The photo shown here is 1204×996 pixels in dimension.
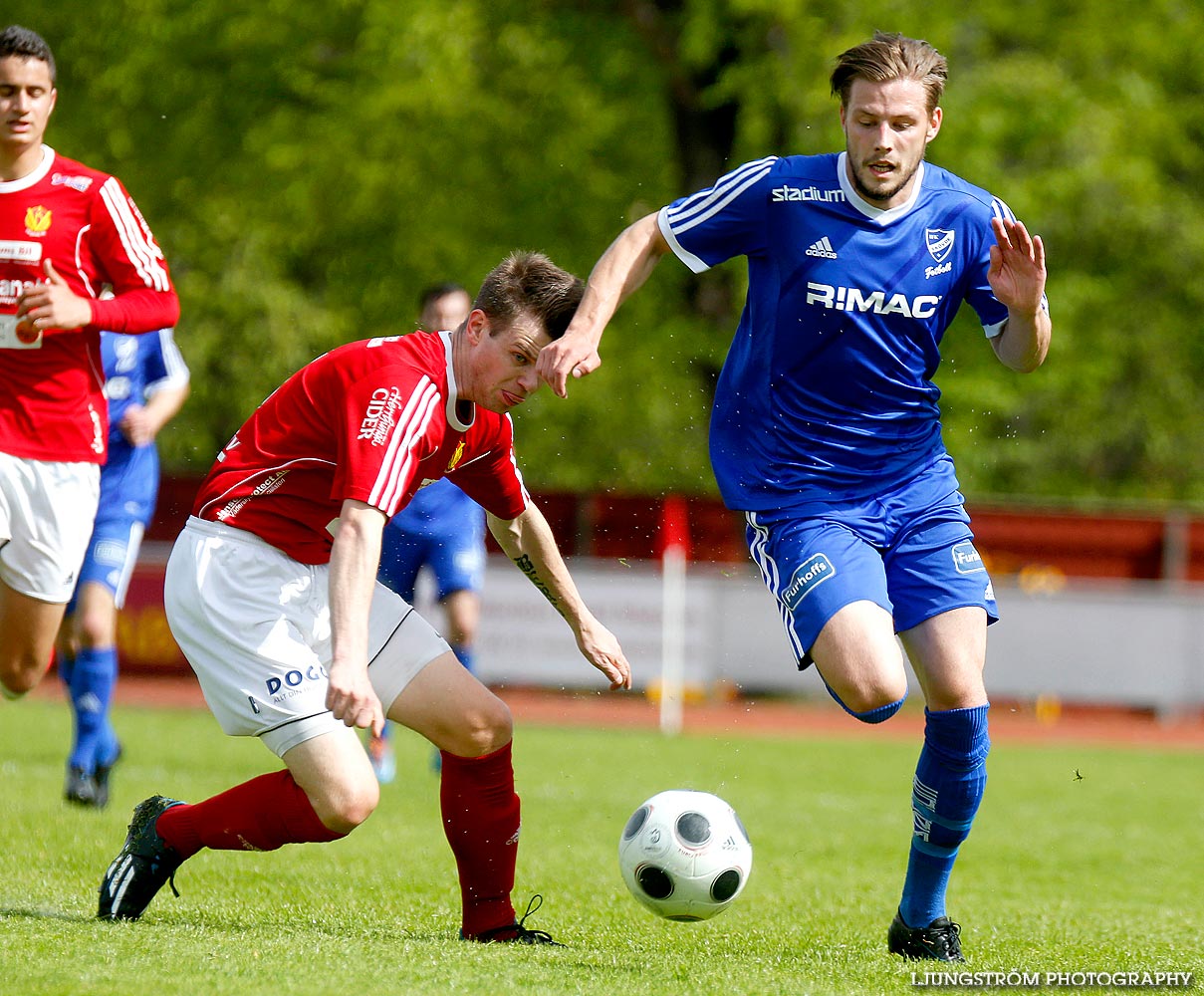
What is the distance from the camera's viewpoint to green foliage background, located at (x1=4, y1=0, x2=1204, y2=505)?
53.7 ft

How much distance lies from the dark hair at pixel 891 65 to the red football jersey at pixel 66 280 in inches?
95.3

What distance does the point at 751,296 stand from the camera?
4992 millimetres

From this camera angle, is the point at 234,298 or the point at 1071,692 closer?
the point at 1071,692

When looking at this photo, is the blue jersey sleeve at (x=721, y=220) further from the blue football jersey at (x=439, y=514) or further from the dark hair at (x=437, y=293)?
the blue football jersey at (x=439, y=514)

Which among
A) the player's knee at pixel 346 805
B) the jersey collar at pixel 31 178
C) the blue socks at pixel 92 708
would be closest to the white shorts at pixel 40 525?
the jersey collar at pixel 31 178

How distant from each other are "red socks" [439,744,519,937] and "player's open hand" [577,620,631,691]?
1.25 ft

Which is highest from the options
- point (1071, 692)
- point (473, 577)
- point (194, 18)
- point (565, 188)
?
point (194, 18)

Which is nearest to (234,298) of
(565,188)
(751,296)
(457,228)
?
(457,228)

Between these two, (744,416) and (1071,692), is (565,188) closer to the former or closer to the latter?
(1071,692)

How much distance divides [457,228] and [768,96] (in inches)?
149

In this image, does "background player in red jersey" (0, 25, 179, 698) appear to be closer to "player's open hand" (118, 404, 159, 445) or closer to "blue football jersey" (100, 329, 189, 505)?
"player's open hand" (118, 404, 159, 445)

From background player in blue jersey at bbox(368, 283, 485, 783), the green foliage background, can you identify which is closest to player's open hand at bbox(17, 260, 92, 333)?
background player in blue jersey at bbox(368, 283, 485, 783)

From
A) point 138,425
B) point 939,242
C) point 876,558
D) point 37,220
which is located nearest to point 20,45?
point 37,220

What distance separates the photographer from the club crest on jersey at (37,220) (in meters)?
5.61
